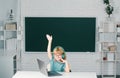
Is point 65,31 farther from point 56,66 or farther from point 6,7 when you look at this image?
point 56,66

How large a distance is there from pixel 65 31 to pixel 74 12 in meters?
0.52

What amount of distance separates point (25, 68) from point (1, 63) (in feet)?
6.08

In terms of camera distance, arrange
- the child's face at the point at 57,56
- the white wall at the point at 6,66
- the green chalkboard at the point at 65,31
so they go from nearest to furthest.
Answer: the child's face at the point at 57,56 < the white wall at the point at 6,66 < the green chalkboard at the point at 65,31

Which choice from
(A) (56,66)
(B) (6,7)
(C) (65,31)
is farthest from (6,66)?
(B) (6,7)

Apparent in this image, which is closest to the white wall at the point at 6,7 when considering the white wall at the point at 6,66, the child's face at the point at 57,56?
the white wall at the point at 6,66

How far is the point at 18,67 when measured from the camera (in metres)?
7.39

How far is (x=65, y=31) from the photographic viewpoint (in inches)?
287

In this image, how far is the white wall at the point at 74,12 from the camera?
7.29 meters

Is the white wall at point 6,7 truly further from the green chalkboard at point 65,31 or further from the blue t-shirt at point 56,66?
the blue t-shirt at point 56,66

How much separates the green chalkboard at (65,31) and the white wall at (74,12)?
139mm

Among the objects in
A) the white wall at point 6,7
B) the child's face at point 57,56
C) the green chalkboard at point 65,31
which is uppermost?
the white wall at point 6,7

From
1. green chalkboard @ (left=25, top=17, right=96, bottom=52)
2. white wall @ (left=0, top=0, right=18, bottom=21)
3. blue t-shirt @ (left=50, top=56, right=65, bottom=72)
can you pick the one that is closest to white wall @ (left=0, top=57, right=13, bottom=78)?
blue t-shirt @ (left=50, top=56, right=65, bottom=72)

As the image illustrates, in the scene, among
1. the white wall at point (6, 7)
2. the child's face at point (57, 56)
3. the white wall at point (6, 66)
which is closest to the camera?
the child's face at point (57, 56)

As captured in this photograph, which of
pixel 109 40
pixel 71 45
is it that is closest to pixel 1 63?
pixel 71 45
